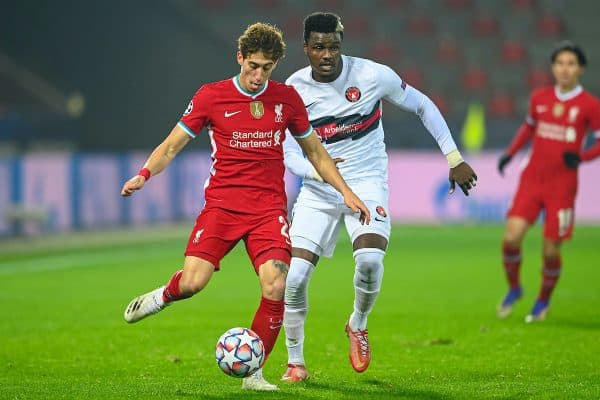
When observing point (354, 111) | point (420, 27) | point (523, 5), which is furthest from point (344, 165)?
point (523, 5)

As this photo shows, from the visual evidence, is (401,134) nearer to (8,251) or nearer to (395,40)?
(395,40)

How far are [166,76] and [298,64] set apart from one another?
12.2 ft

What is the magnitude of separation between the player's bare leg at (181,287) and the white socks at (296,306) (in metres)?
0.89

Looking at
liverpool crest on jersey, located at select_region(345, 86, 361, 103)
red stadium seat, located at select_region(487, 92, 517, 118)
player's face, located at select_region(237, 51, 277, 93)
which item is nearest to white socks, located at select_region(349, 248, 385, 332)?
liverpool crest on jersey, located at select_region(345, 86, 361, 103)

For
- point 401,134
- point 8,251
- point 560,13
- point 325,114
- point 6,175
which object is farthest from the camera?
point 560,13

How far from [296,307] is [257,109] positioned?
1.53 meters

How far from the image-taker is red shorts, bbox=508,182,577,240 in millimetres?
11766

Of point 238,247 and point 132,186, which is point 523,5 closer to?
point 238,247

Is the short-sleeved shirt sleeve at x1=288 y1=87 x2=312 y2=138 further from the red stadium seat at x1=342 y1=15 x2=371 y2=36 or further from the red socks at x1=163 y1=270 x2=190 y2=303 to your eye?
the red stadium seat at x1=342 y1=15 x2=371 y2=36

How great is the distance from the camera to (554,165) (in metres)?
11.8

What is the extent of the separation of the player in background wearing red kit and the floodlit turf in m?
0.71

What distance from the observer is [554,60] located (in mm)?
11875

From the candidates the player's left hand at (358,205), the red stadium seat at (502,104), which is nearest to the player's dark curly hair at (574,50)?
the player's left hand at (358,205)

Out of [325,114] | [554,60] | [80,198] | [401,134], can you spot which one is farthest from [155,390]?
[401,134]
